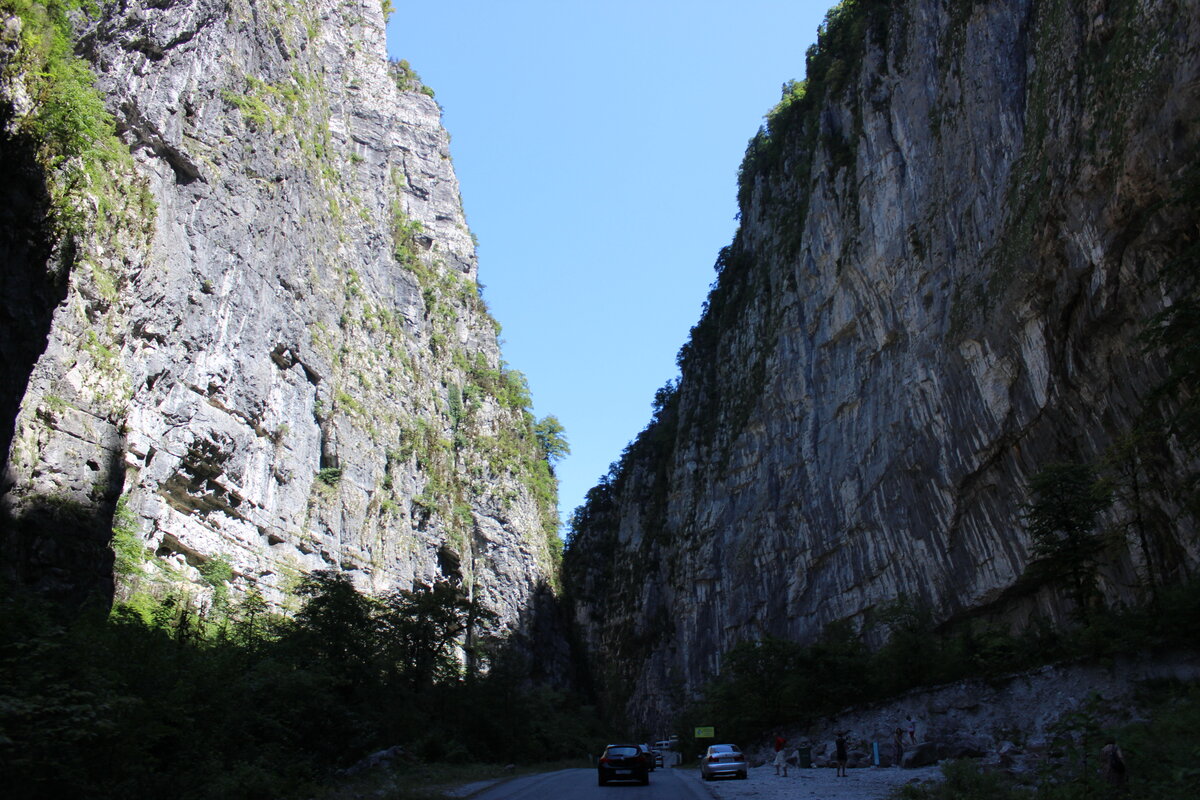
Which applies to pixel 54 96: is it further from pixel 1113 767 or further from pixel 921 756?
pixel 921 756

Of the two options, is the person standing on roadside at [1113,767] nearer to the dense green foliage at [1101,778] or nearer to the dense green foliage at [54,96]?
the dense green foliage at [1101,778]

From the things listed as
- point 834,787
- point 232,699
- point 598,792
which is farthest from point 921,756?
point 232,699

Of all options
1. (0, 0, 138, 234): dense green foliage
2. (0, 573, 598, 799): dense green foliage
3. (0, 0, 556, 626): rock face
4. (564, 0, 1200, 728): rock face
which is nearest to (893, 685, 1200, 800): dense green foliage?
(564, 0, 1200, 728): rock face

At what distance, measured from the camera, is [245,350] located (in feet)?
120

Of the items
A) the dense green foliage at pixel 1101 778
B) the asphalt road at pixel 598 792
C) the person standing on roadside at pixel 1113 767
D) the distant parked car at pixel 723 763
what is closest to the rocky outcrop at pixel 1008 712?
the dense green foliage at pixel 1101 778

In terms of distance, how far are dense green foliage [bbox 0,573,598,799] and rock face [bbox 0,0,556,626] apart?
428 centimetres

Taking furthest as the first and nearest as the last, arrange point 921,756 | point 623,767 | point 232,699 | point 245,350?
point 245,350, point 921,756, point 623,767, point 232,699

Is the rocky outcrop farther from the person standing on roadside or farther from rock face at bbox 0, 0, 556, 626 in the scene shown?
rock face at bbox 0, 0, 556, 626

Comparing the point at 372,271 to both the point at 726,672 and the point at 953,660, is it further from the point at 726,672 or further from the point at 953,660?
the point at 953,660

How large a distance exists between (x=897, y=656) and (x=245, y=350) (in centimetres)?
2905

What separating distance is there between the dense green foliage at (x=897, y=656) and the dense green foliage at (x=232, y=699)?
1019 cm

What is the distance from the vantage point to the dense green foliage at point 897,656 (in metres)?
17.8

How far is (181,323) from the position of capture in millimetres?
32500

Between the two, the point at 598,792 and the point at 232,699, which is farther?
the point at 598,792
